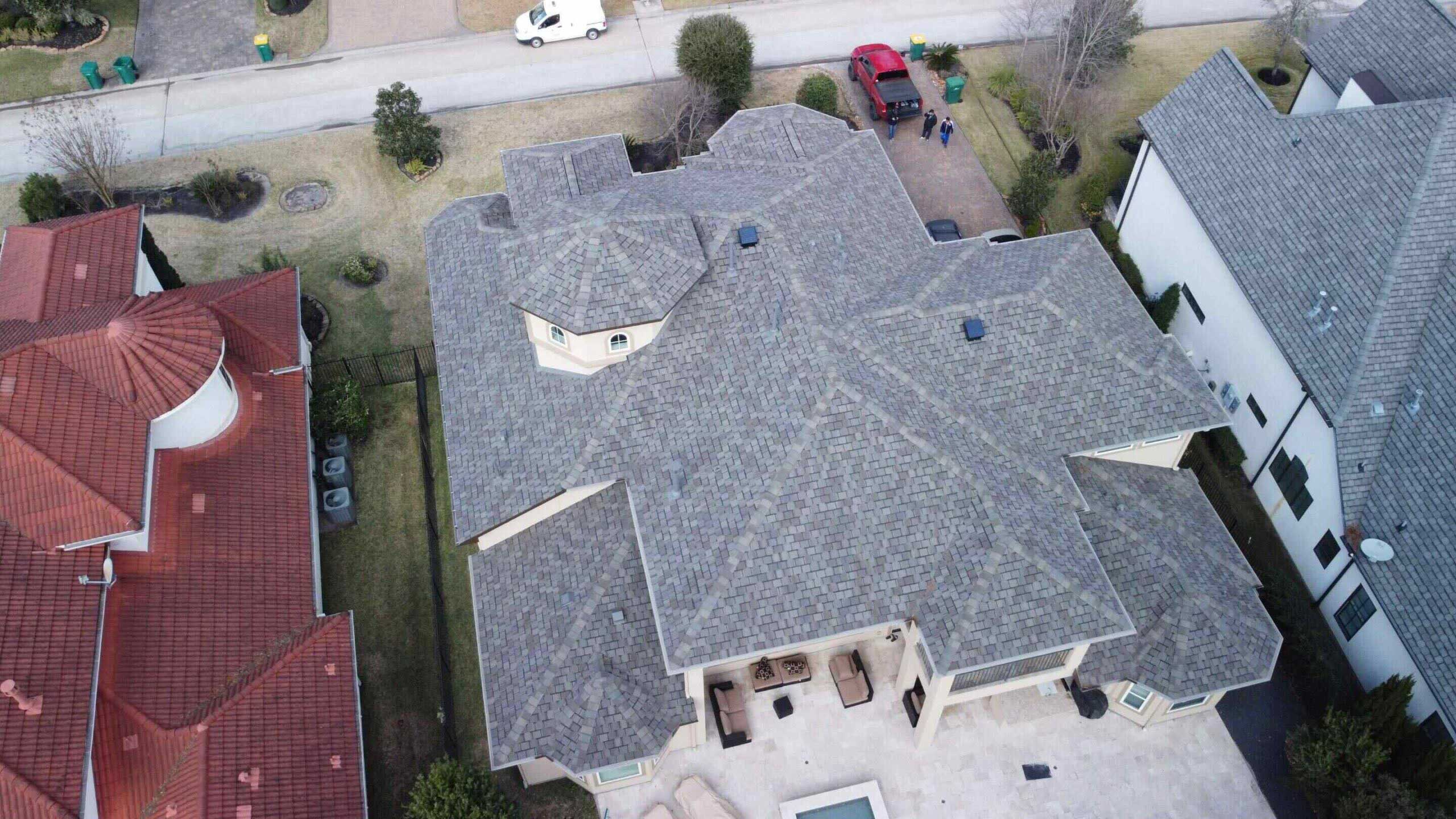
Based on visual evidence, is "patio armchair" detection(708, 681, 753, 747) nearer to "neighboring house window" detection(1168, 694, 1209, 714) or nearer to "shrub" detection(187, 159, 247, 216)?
"neighboring house window" detection(1168, 694, 1209, 714)

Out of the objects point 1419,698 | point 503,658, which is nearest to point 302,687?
point 503,658

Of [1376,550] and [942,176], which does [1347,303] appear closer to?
[1376,550]

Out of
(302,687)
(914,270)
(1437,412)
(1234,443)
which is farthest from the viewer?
(1234,443)

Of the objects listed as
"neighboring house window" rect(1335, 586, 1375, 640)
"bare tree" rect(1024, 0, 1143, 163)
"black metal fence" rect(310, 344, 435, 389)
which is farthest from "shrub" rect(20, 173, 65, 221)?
"neighboring house window" rect(1335, 586, 1375, 640)

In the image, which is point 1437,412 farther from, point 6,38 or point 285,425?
point 6,38

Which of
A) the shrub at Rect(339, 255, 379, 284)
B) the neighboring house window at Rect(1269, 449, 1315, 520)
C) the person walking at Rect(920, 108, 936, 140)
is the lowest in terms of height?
the neighboring house window at Rect(1269, 449, 1315, 520)

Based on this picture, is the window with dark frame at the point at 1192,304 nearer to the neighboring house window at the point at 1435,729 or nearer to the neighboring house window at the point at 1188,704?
the neighboring house window at the point at 1188,704
